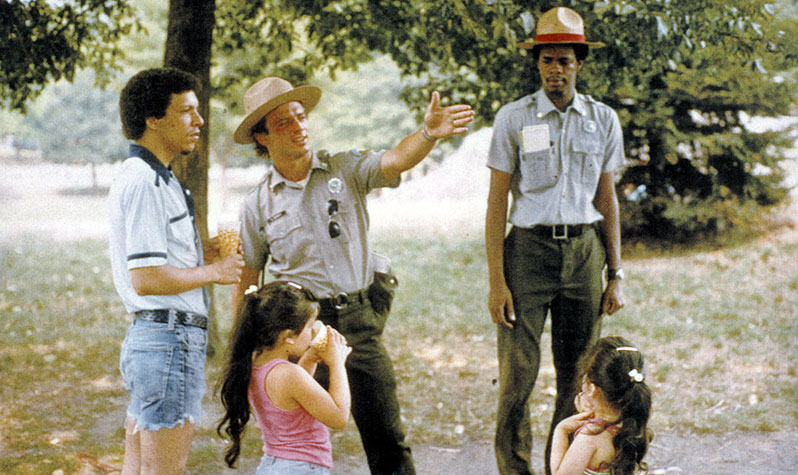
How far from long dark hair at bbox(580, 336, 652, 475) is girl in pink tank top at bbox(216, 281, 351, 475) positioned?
0.87 metres

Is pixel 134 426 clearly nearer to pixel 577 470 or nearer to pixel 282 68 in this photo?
pixel 577 470

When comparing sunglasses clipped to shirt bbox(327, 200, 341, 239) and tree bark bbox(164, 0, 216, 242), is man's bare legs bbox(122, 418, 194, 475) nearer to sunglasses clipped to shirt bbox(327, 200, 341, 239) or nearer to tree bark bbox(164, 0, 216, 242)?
sunglasses clipped to shirt bbox(327, 200, 341, 239)

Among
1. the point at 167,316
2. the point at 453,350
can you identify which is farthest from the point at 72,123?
the point at 167,316

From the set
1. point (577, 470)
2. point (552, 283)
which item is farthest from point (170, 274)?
point (552, 283)

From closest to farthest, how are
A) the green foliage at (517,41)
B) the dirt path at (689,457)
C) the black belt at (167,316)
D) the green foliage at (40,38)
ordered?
the black belt at (167,316) < the dirt path at (689,457) < the green foliage at (517,41) < the green foliage at (40,38)

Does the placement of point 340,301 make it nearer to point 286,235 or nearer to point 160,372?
point 286,235

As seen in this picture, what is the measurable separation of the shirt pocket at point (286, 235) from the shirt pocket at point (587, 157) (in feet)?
4.35

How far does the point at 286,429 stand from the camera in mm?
2645

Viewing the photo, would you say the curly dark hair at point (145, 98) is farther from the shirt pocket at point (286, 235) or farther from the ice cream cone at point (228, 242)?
the shirt pocket at point (286, 235)

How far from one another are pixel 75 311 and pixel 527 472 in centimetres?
710

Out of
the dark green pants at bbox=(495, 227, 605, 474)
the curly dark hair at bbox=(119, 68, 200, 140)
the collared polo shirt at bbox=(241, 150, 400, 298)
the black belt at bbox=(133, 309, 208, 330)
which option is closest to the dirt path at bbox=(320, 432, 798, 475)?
the dark green pants at bbox=(495, 227, 605, 474)

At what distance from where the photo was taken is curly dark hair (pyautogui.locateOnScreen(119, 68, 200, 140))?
2.80 metres

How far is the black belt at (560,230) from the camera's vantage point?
360 centimetres

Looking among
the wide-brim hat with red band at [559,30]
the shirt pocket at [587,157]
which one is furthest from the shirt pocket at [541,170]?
the wide-brim hat with red band at [559,30]
